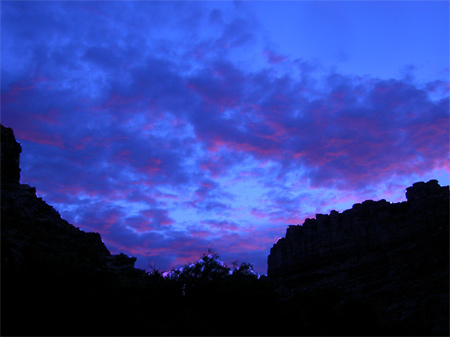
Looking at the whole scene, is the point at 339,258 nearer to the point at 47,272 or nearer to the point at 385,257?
the point at 385,257

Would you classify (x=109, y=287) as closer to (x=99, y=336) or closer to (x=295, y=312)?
(x=99, y=336)

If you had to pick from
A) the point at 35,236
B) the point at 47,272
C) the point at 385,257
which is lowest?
the point at 47,272

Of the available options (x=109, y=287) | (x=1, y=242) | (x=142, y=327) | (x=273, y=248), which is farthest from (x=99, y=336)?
(x=273, y=248)

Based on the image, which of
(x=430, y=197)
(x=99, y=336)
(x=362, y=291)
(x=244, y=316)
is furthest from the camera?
(x=430, y=197)

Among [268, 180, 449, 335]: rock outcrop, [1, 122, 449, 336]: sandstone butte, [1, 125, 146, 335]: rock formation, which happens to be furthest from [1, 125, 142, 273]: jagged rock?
[268, 180, 449, 335]: rock outcrop

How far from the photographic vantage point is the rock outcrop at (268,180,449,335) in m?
30.2

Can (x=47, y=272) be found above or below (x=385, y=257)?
below

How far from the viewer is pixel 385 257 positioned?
141 ft

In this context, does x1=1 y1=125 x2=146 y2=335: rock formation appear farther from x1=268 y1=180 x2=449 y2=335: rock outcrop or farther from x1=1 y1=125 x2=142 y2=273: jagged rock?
x1=268 y1=180 x2=449 y2=335: rock outcrop

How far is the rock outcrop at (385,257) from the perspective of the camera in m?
30.2

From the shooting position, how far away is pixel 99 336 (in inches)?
835

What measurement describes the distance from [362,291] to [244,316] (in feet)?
49.2

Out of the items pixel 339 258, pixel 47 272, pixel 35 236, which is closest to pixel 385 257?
pixel 339 258

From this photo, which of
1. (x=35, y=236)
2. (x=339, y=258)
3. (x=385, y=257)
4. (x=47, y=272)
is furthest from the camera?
(x=339, y=258)
